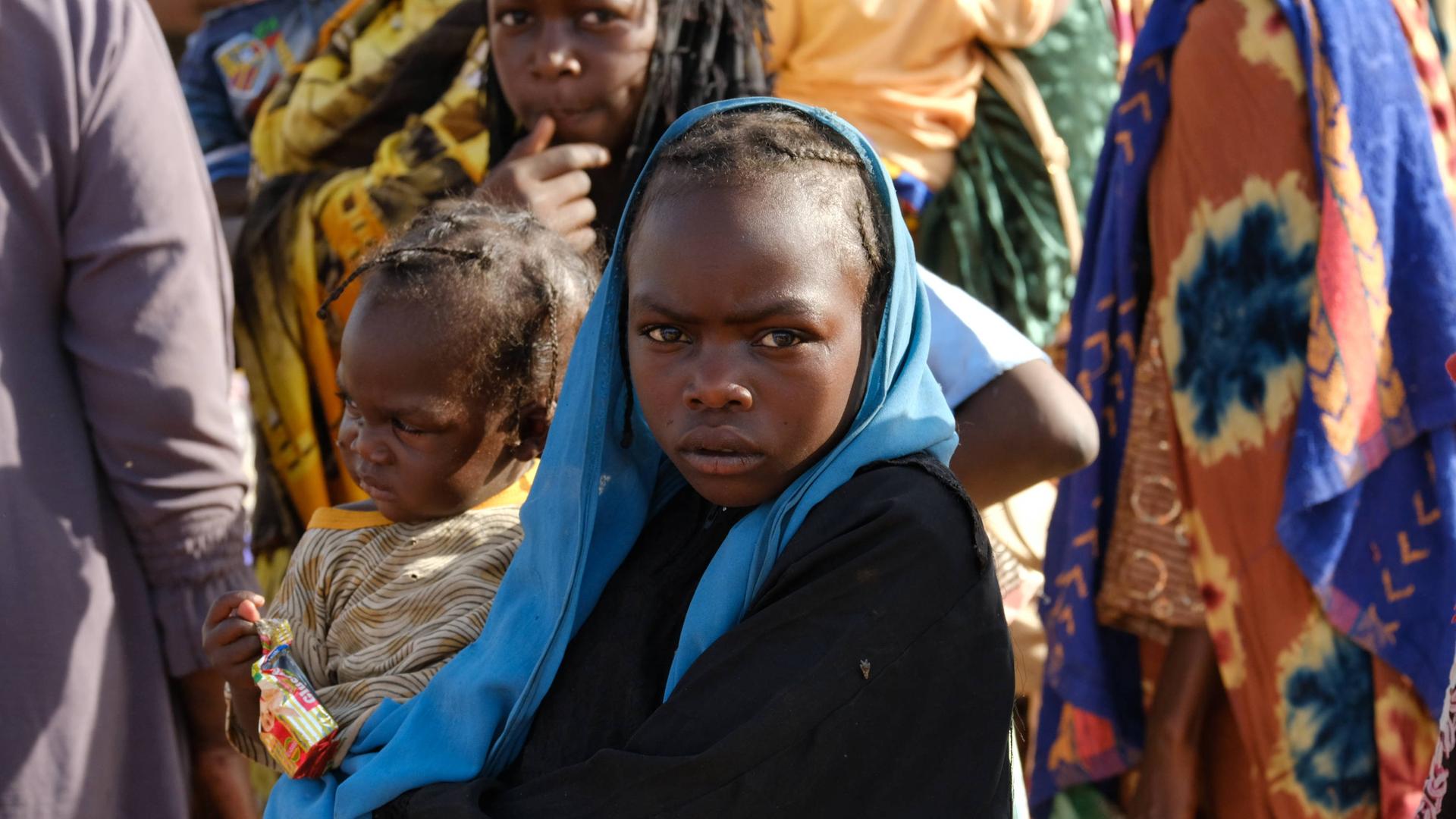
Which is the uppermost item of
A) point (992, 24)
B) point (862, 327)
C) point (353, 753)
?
point (992, 24)

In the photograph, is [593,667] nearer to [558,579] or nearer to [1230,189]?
[558,579]

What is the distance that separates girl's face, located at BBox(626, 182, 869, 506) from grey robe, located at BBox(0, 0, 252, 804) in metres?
1.32

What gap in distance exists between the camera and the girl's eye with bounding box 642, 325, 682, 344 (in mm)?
1737

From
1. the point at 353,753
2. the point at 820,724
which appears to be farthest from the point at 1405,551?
the point at 353,753

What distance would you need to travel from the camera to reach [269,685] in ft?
6.34

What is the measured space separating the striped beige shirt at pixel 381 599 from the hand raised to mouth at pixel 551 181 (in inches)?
22.1

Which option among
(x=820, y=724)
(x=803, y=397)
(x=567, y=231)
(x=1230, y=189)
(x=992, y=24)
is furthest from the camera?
(x=992, y=24)

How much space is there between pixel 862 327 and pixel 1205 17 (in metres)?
1.87

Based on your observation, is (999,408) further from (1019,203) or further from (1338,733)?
(1019,203)

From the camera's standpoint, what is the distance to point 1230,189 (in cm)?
317

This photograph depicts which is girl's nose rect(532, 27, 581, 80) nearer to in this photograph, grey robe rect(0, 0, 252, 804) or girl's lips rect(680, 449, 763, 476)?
grey robe rect(0, 0, 252, 804)

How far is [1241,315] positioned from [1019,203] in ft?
2.34

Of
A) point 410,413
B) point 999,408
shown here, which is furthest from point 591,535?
point 999,408

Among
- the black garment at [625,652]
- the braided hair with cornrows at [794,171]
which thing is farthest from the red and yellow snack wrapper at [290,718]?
the braided hair with cornrows at [794,171]
